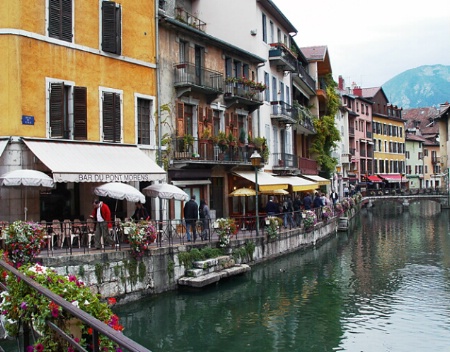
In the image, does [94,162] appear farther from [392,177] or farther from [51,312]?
[392,177]

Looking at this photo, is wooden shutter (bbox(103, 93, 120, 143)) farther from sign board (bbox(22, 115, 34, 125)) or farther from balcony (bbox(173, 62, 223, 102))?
balcony (bbox(173, 62, 223, 102))

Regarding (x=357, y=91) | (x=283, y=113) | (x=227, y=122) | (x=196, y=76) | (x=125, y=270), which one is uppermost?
(x=357, y=91)

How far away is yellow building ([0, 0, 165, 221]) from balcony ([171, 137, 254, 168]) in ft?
5.11

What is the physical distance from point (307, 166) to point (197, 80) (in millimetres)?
19162

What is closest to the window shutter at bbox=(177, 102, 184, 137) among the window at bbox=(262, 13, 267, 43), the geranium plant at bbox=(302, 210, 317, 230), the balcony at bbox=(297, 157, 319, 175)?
the geranium plant at bbox=(302, 210, 317, 230)

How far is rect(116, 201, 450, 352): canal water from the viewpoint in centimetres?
1296

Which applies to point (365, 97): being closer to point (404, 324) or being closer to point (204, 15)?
point (204, 15)

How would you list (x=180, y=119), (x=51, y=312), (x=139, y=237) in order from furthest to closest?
(x=180, y=119)
(x=139, y=237)
(x=51, y=312)

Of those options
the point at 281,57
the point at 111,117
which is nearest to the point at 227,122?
the point at 281,57

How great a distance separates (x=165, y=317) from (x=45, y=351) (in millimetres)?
10174

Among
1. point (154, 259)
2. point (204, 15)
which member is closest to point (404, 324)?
point (154, 259)

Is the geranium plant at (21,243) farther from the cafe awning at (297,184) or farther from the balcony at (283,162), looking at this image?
the balcony at (283,162)

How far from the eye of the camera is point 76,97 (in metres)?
18.9

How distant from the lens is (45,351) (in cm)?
493
